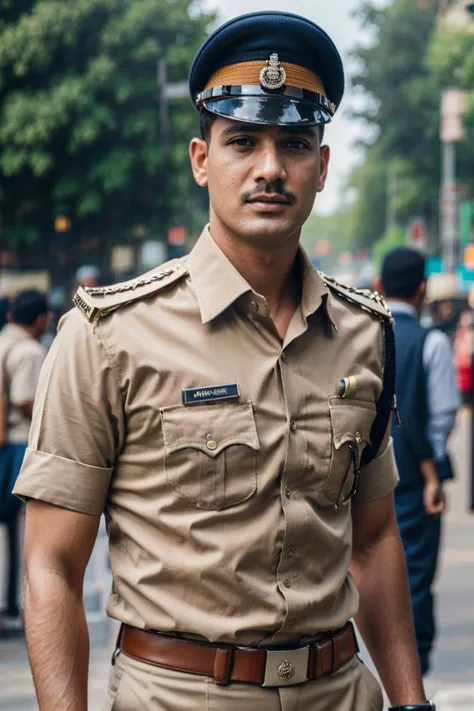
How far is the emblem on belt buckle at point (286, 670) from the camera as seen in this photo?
7.86ft

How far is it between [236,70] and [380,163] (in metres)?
55.3

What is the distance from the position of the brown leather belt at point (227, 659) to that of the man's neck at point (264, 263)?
24.0 inches

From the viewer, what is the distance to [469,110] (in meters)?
→ 41.2

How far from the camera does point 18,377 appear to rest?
24.3ft

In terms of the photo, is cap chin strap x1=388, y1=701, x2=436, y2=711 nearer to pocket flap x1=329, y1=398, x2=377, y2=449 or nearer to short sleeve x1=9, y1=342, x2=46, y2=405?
pocket flap x1=329, y1=398, x2=377, y2=449

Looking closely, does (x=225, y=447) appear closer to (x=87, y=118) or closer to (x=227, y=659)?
(x=227, y=659)

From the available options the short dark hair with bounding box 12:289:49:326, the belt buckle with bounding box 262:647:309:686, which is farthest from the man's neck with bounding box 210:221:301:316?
the short dark hair with bounding box 12:289:49:326

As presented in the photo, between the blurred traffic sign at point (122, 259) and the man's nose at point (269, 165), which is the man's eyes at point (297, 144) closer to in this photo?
the man's nose at point (269, 165)

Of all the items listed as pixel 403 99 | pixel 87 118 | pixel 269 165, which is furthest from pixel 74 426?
pixel 403 99

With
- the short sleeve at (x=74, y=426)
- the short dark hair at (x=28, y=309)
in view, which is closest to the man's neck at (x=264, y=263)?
the short sleeve at (x=74, y=426)

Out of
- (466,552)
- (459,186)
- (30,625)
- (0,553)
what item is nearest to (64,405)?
(30,625)

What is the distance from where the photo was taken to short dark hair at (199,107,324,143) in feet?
8.53

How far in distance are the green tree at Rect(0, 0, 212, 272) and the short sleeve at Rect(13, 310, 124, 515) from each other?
31.5 m

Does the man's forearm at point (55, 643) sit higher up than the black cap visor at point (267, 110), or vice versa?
the black cap visor at point (267, 110)
